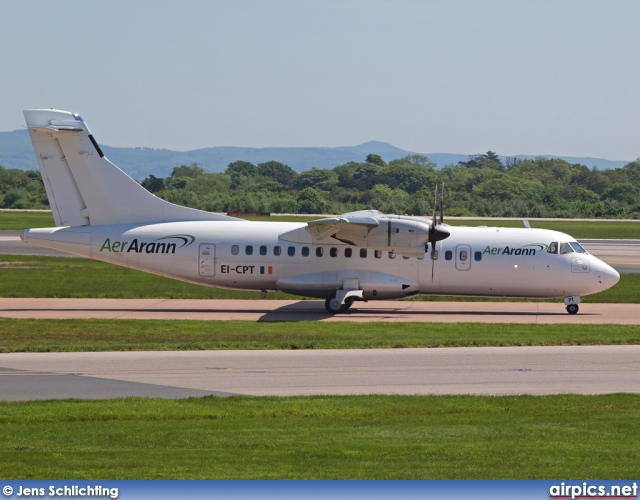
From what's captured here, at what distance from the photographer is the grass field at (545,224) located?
7970 centimetres

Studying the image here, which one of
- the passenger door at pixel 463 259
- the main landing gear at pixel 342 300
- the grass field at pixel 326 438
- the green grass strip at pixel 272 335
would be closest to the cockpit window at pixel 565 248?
the passenger door at pixel 463 259

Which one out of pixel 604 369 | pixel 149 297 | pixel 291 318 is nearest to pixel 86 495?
pixel 604 369

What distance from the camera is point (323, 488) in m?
11.3

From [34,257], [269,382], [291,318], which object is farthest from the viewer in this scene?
[34,257]

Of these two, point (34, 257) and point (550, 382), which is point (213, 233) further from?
point (34, 257)

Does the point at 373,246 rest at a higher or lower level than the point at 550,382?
higher

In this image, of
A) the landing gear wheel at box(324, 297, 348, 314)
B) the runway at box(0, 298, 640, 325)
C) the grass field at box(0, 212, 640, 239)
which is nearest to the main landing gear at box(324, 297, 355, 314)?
the landing gear wheel at box(324, 297, 348, 314)

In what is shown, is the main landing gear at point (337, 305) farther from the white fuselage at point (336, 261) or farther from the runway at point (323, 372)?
the runway at point (323, 372)

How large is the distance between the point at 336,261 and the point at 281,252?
77.3 inches

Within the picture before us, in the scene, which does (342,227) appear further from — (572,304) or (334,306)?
(572,304)

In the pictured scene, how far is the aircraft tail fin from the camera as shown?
31562mm

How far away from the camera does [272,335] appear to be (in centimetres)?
2658

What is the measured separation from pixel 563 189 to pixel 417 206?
37.4 m

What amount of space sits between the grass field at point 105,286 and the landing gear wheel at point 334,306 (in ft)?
18.2
